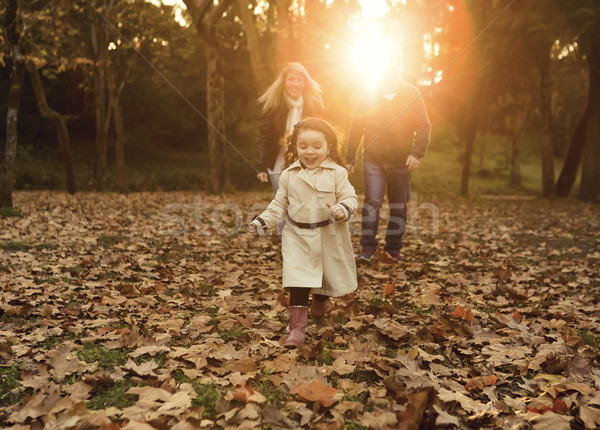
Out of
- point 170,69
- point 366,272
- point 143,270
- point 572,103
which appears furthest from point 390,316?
point 572,103

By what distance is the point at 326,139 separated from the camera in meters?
3.79

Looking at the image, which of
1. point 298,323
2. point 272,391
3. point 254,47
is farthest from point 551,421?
point 254,47

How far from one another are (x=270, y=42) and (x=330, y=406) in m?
22.0

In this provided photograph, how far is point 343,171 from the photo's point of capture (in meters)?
3.78

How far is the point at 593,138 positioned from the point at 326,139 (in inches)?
668

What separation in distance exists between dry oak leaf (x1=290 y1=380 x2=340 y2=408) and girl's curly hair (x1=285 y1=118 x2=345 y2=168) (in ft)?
5.91

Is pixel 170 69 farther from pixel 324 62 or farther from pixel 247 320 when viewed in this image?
pixel 247 320

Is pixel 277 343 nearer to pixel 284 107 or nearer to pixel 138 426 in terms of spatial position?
pixel 138 426

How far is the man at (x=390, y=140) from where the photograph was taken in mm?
6293

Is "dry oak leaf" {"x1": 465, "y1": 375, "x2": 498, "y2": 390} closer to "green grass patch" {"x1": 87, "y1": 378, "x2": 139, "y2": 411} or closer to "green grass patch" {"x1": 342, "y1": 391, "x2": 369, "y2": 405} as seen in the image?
"green grass patch" {"x1": 342, "y1": 391, "x2": 369, "y2": 405}

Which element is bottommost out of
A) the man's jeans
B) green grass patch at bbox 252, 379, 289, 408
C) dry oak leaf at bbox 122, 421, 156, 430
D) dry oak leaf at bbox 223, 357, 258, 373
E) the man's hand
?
green grass patch at bbox 252, 379, 289, 408

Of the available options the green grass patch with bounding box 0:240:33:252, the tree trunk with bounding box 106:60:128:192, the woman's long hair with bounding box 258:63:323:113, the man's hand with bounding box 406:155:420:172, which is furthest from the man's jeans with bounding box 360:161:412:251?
the tree trunk with bounding box 106:60:128:192

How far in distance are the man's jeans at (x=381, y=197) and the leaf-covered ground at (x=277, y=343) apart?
385 mm

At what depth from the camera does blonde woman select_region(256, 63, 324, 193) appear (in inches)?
242
